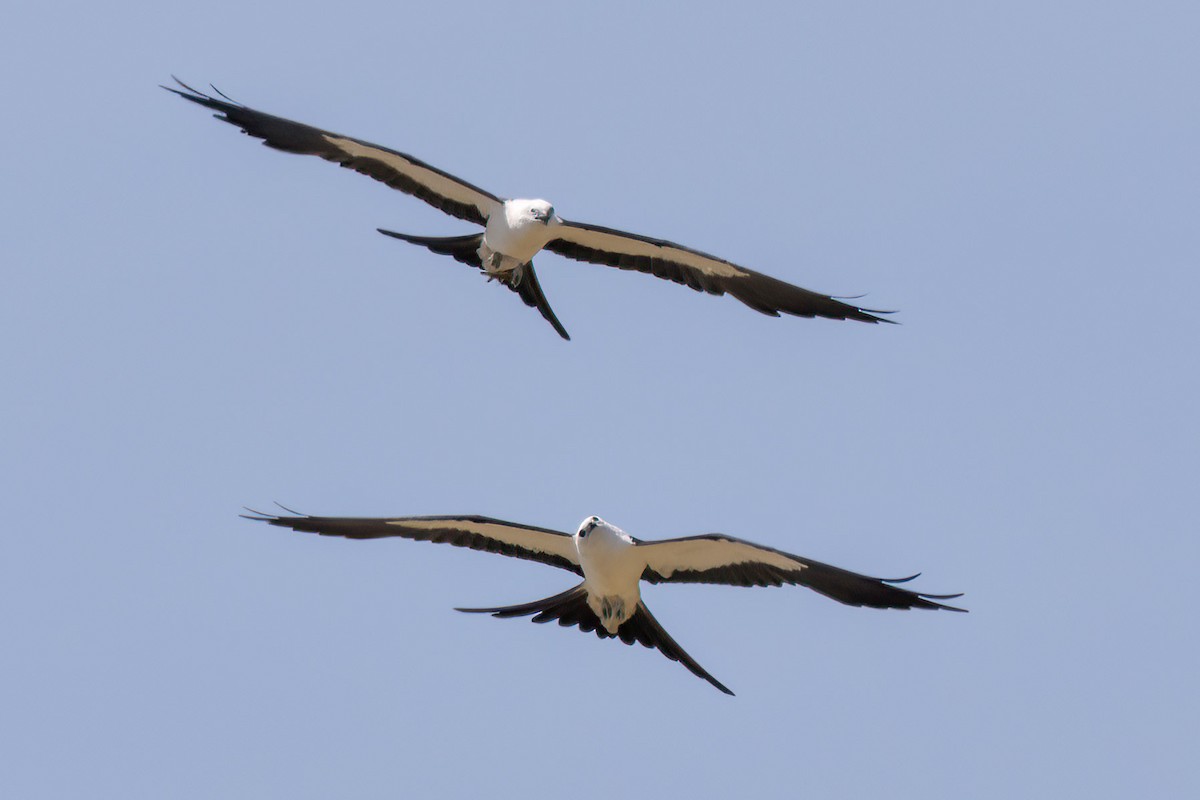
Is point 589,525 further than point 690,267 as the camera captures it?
No

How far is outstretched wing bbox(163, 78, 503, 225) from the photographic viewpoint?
51.1 feet

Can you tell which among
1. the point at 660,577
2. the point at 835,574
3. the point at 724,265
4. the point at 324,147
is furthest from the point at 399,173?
the point at 835,574

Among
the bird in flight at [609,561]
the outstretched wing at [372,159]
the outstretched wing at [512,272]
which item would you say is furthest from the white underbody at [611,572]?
the outstretched wing at [372,159]

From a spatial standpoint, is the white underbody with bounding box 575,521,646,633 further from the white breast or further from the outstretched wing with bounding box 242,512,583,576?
the white breast

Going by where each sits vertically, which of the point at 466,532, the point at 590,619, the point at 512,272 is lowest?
the point at 590,619

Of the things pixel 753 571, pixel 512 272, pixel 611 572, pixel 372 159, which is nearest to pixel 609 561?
pixel 611 572

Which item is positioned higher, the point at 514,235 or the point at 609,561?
the point at 514,235

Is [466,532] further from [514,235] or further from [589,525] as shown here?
[514,235]

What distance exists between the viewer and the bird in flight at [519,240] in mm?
15609

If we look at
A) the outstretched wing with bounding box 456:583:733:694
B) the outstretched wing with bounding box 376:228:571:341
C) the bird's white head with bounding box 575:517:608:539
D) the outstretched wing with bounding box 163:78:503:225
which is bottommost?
the outstretched wing with bounding box 456:583:733:694

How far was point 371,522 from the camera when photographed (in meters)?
14.9

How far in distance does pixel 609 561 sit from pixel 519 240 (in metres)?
2.84

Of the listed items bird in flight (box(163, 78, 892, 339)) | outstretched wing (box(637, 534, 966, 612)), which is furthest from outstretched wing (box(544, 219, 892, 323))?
outstretched wing (box(637, 534, 966, 612))

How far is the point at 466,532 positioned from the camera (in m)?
15.2
